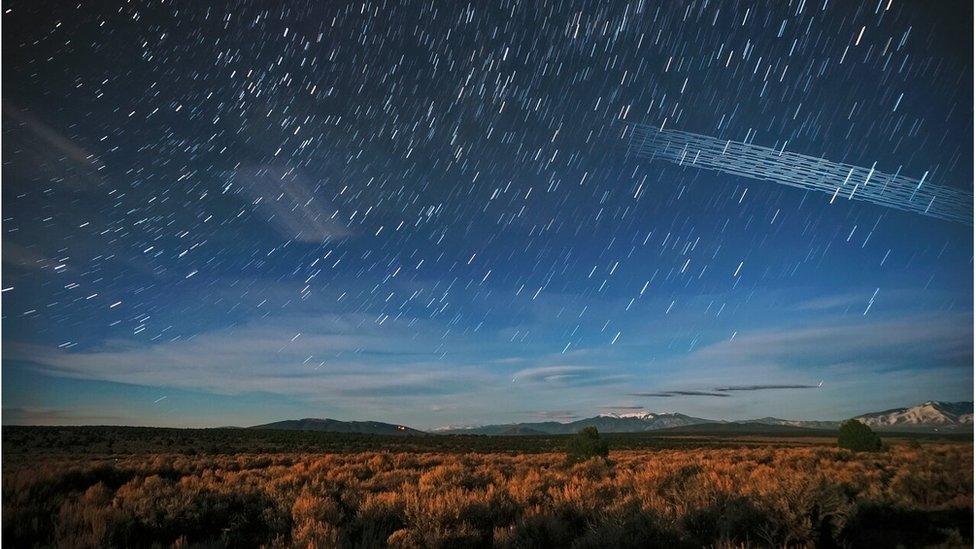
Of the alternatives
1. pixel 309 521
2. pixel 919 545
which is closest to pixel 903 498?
pixel 919 545

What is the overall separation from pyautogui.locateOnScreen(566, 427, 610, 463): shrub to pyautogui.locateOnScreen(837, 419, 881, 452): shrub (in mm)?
7755

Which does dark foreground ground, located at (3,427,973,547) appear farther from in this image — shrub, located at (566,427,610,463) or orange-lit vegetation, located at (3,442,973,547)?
shrub, located at (566,427,610,463)

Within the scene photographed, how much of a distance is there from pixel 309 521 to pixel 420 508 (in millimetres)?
1482

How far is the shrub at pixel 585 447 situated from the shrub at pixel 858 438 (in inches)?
305

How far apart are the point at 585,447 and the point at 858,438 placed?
865 cm

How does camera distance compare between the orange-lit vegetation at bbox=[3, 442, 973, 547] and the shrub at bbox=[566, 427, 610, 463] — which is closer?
the orange-lit vegetation at bbox=[3, 442, 973, 547]

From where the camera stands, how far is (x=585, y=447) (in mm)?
18047

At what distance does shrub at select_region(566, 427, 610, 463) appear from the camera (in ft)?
58.8

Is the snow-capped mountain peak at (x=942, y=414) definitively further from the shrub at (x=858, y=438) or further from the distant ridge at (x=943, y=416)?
the shrub at (x=858, y=438)

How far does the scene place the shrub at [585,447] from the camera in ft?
58.8

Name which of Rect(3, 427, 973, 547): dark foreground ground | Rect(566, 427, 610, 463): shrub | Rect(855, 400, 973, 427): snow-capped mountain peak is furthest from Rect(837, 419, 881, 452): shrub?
Rect(855, 400, 973, 427): snow-capped mountain peak

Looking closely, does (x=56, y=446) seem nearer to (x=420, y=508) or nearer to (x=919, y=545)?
(x=420, y=508)

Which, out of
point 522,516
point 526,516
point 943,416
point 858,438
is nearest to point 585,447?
point 858,438

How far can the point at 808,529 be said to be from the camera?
5.47 meters
